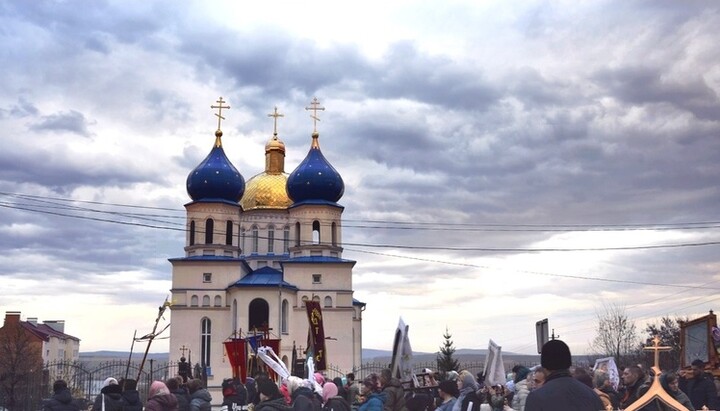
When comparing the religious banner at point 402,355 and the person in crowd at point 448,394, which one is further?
the religious banner at point 402,355

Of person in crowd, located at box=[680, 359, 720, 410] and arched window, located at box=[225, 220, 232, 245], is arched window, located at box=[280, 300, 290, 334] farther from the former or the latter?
person in crowd, located at box=[680, 359, 720, 410]

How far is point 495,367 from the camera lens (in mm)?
12336

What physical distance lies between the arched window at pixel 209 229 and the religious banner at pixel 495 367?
38.0 metres

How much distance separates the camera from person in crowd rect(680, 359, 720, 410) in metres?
12.3

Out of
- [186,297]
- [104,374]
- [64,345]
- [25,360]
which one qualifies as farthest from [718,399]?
[64,345]

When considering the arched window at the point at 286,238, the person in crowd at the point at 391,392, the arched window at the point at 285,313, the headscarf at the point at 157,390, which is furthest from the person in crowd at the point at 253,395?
the arched window at the point at 286,238

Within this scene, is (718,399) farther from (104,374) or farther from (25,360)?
A: (25,360)

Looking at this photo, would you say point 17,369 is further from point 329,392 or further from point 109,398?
point 329,392

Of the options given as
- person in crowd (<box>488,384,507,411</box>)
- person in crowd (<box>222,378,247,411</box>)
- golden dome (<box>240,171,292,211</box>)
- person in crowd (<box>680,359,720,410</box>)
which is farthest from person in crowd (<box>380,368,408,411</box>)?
golden dome (<box>240,171,292,211</box>)

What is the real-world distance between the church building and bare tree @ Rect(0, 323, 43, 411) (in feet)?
28.4

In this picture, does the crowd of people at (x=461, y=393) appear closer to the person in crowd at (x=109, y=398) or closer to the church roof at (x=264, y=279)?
the person in crowd at (x=109, y=398)

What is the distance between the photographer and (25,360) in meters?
50.4

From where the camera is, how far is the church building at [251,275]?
47.2 meters

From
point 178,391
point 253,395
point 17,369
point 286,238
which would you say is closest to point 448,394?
point 253,395
